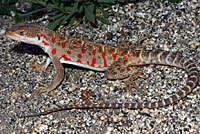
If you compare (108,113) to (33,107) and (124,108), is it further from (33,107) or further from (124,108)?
(33,107)

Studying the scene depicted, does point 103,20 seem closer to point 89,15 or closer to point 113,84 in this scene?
point 89,15

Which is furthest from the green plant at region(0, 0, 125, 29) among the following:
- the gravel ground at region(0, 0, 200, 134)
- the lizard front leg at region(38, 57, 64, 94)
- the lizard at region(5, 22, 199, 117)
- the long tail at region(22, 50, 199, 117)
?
the long tail at region(22, 50, 199, 117)

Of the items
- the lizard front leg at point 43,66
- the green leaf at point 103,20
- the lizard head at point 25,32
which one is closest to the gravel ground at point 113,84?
the lizard front leg at point 43,66

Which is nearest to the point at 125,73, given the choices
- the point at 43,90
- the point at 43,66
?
the point at 43,90

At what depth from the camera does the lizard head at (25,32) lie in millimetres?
5285

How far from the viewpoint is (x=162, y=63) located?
5535 mm

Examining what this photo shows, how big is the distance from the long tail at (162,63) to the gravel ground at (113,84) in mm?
157

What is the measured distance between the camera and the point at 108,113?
5113 millimetres

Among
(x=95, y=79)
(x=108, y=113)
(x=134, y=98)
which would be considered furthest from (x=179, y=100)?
(x=95, y=79)

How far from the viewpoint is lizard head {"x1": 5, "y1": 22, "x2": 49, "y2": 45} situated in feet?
17.3

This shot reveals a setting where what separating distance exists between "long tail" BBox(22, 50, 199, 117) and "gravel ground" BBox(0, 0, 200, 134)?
16 cm

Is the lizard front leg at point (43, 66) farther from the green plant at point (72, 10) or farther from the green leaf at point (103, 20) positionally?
the green leaf at point (103, 20)

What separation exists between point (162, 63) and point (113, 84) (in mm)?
1053

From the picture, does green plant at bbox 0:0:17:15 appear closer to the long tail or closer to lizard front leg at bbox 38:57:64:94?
lizard front leg at bbox 38:57:64:94
